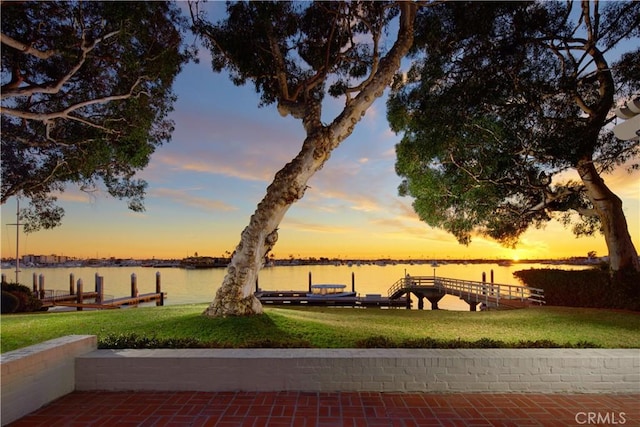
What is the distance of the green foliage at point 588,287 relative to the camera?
12.7 m

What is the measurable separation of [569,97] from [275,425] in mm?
13756

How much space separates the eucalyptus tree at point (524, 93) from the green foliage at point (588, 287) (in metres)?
→ 0.62

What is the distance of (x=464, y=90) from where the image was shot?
12.4 meters

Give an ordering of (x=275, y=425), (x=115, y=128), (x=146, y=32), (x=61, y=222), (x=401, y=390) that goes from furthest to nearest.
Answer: (x=61, y=222)
(x=115, y=128)
(x=146, y=32)
(x=401, y=390)
(x=275, y=425)

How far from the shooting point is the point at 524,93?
1216 centimetres

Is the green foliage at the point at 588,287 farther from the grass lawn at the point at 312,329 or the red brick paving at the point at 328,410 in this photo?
the red brick paving at the point at 328,410

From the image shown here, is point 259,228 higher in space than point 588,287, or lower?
higher

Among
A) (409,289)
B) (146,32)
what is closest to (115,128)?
(146,32)

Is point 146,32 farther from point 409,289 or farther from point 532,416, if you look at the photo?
point 409,289

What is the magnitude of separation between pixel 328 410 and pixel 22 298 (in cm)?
1618

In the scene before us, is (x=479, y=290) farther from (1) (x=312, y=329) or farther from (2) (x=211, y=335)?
(2) (x=211, y=335)

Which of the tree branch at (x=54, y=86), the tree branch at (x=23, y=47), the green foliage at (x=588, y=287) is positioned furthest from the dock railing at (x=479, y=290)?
the tree branch at (x=23, y=47)

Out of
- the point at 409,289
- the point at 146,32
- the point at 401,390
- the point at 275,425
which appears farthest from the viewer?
the point at 409,289

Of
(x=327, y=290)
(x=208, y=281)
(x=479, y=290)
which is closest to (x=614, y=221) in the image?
(x=479, y=290)
